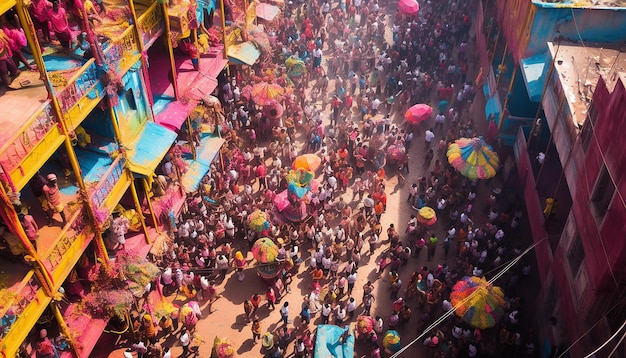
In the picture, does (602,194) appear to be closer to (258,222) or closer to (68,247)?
(258,222)

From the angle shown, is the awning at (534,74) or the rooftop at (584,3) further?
the awning at (534,74)

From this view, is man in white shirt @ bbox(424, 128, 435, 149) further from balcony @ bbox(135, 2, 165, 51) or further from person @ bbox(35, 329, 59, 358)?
person @ bbox(35, 329, 59, 358)

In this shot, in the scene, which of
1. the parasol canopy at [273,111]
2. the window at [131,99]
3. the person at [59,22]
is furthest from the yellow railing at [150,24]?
the parasol canopy at [273,111]

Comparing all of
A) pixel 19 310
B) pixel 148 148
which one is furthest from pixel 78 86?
pixel 19 310

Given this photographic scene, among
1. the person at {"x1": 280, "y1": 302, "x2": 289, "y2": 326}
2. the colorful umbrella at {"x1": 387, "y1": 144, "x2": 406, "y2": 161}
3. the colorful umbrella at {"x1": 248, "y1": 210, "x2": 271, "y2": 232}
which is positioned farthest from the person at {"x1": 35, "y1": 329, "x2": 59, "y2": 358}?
the colorful umbrella at {"x1": 387, "y1": 144, "x2": 406, "y2": 161}

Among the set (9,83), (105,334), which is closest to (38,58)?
(9,83)

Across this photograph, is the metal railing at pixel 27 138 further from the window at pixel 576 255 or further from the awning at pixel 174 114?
the window at pixel 576 255
